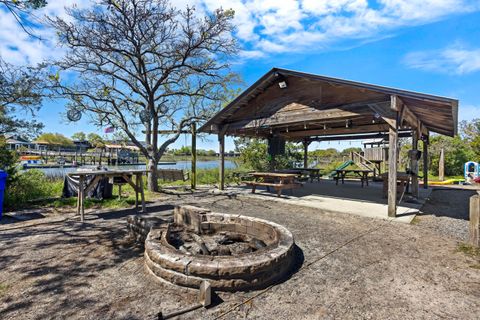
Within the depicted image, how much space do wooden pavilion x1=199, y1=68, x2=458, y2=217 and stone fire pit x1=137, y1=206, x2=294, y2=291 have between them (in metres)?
3.69

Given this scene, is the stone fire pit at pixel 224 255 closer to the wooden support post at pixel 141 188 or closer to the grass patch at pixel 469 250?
the wooden support post at pixel 141 188

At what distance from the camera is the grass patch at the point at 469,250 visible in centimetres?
323

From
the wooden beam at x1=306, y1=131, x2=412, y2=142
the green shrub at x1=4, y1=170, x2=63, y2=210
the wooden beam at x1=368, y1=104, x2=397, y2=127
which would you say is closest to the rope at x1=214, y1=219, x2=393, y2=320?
the wooden beam at x1=368, y1=104, x2=397, y2=127

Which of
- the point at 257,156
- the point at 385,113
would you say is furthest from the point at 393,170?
the point at 257,156

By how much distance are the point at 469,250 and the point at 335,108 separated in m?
4.10

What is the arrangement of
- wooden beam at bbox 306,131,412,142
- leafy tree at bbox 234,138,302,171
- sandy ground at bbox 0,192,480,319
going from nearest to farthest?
1. sandy ground at bbox 0,192,480,319
2. wooden beam at bbox 306,131,412,142
3. leafy tree at bbox 234,138,302,171

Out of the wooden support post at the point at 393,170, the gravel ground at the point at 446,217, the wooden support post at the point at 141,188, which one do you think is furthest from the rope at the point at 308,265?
the wooden support post at the point at 141,188

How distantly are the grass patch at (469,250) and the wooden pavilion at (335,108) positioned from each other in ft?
5.59

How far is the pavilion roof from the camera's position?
532 cm

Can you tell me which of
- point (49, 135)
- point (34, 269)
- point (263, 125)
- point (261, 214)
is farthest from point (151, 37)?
point (49, 135)

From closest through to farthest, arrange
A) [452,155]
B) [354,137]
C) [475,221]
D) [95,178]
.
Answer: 1. [475,221]
2. [95,178]
3. [354,137]
4. [452,155]

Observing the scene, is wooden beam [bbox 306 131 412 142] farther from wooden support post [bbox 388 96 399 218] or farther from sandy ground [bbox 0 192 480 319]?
sandy ground [bbox 0 192 480 319]

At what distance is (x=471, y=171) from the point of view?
13000 mm

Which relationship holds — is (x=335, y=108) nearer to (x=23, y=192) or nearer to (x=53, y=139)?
(x=23, y=192)
